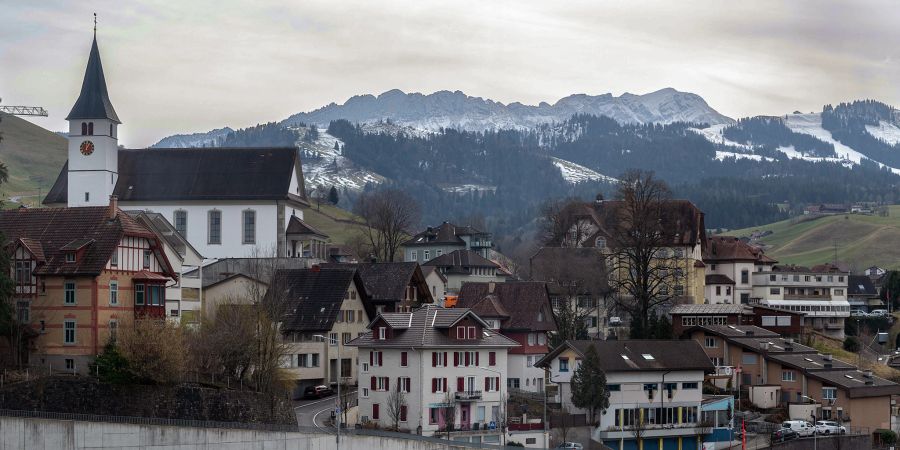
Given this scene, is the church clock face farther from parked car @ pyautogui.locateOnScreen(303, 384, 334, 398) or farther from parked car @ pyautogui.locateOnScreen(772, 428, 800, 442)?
parked car @ pyautogui.locateOnScreen(772, 428, 800, 442)

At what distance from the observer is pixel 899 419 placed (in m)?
98.0

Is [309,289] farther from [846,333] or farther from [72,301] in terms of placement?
[846,333]

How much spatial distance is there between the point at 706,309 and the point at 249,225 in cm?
3842

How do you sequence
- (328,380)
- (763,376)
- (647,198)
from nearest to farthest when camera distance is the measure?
(328,380) → (763,376) → (647,198)

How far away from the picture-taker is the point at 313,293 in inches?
3718

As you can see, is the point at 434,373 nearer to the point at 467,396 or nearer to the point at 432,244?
the point at 467,396

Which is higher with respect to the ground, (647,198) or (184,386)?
(647,198)

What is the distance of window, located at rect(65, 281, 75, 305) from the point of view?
7631 centimetres

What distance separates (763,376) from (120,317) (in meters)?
45.2

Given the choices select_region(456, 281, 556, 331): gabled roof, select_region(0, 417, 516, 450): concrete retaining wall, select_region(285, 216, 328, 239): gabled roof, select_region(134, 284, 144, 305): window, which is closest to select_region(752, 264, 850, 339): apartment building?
select_region(285, 216, 328, 239): gabled roof

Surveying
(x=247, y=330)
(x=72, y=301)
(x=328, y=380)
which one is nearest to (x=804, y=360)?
(x=328, y=380)

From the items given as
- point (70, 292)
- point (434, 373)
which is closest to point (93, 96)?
point (70, 292)

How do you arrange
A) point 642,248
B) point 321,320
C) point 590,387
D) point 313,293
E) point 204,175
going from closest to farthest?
1. point 590,387
2. point 321,320
3. point 313,293
4. point 642,248
5. point 204,175

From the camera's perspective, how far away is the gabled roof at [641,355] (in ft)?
296
